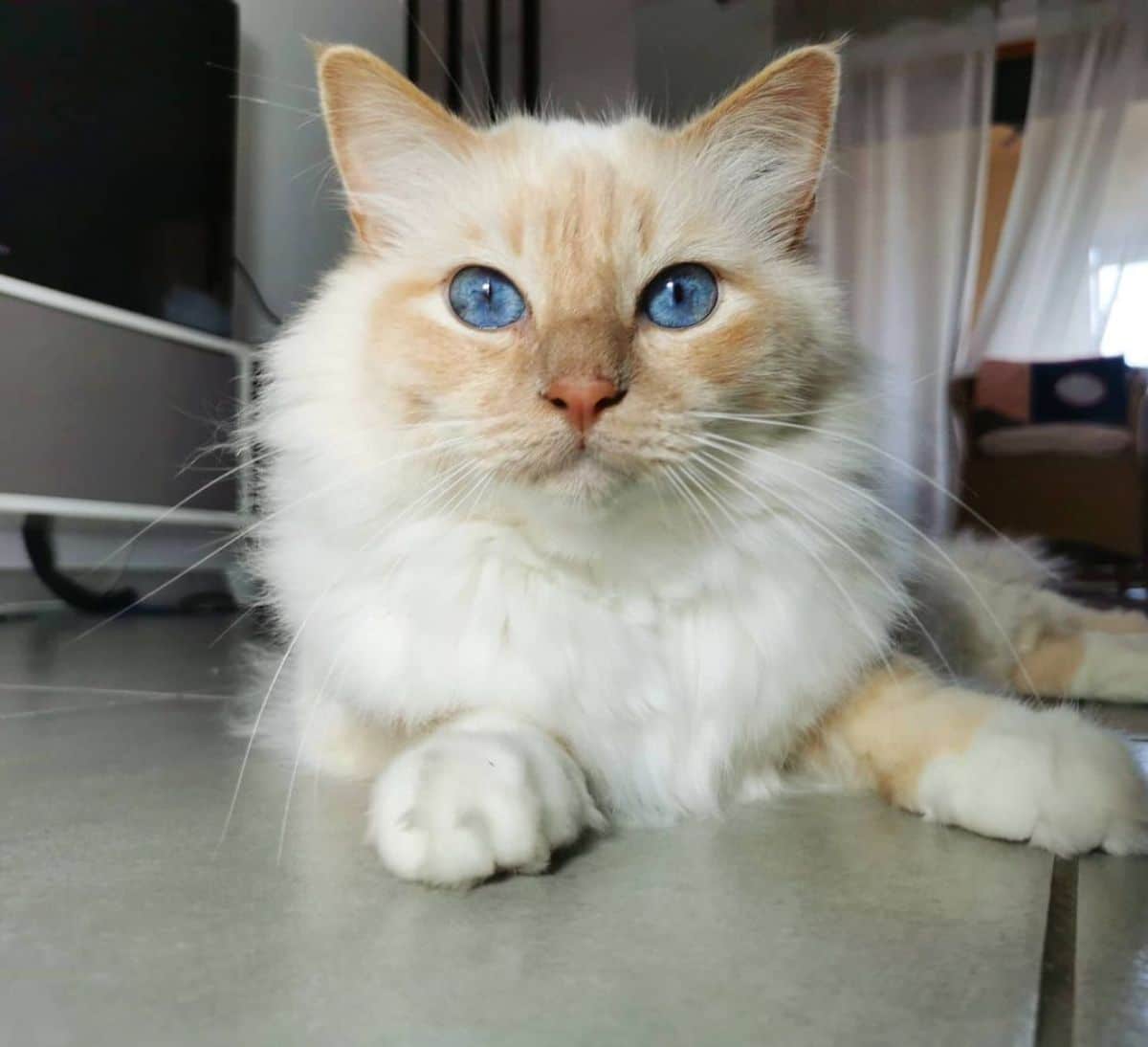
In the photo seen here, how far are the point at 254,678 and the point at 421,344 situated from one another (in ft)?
3.52

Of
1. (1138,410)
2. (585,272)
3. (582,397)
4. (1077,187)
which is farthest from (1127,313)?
(582,397)

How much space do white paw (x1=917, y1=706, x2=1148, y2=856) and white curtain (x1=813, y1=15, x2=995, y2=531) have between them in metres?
4.00

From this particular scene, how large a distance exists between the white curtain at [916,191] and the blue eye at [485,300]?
404 cm

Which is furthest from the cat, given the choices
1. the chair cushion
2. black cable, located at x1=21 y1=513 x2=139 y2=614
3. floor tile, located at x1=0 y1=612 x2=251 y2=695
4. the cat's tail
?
the chair cushion

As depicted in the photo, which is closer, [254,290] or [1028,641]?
[1028,641]

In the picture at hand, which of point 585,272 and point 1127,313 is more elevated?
point 1127,313

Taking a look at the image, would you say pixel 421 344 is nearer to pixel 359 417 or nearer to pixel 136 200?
pixel 359 417

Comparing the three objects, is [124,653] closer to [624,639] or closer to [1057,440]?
[624,639]

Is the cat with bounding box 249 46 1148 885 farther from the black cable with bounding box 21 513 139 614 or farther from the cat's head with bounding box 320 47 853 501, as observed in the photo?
the black cable with bounding box 21 513 139 614

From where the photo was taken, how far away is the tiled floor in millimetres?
585

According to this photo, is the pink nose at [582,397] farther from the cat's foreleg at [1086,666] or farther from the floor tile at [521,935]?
the cat's foreleg at [1086,666]

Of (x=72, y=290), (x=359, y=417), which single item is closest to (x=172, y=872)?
(x=359, y=417)

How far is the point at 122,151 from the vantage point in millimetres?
3018

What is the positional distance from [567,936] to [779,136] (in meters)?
0.88
